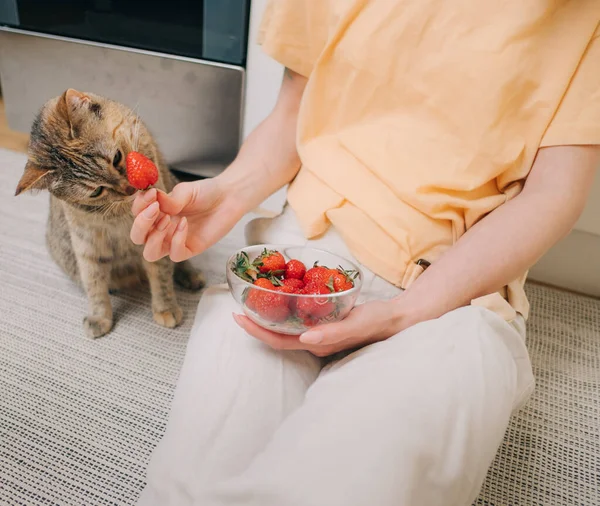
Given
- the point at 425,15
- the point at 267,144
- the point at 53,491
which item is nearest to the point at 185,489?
the point at 53,491

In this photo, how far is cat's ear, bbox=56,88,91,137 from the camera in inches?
32.6

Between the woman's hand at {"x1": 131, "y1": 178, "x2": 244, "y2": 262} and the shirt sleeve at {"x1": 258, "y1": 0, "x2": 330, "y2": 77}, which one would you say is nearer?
the woman's hand at {"x1": 131, "y1": 178, "x2": 244, "y2": 262}

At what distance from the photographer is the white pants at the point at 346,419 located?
1.56 feet

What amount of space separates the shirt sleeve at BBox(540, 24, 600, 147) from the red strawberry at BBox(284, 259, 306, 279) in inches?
16.4

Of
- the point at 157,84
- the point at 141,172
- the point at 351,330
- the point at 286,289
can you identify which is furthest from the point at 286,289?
the point at 157,84

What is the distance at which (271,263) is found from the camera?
69cm

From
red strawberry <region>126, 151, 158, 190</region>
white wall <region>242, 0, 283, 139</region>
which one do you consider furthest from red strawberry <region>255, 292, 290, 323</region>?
white wall <region>242, 0, 283, 139</region>

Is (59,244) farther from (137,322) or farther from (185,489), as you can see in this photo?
(185,489)

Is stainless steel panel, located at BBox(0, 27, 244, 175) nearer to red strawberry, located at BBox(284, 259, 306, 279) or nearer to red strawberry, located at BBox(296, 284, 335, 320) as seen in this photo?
red strawberry, located at BBox(284, 259, 306, 279)

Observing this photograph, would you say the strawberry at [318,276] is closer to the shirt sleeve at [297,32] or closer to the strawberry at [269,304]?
the strawberry at [269,304]

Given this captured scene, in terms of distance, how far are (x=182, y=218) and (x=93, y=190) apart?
0.24 metres

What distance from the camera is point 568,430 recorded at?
3.06ft

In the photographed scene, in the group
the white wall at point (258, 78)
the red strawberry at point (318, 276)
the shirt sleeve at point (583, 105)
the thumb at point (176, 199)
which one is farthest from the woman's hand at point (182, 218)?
the white wall at point (258, 78)

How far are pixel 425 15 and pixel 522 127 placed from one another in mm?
221
